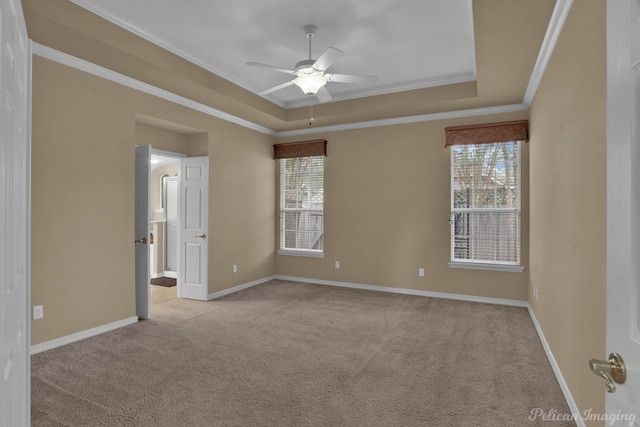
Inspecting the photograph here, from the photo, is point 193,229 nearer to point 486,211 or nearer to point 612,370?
point 486,211

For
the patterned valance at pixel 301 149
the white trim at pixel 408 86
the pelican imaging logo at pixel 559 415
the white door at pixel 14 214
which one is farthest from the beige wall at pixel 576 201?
the patterned valance at pixel 301 149

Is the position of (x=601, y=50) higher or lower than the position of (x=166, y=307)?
higher

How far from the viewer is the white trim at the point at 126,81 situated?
3195 mm

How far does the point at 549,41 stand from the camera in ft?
9.66

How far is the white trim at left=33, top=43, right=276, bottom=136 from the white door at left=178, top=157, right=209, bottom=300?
0.72 meters

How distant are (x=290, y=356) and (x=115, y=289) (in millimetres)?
2107

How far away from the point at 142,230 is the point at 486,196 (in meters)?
4.51

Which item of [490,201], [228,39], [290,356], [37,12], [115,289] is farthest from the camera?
[490,201]

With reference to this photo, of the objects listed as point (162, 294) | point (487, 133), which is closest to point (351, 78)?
point (487, 133)

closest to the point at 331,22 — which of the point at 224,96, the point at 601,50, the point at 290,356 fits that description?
the point at 224,96

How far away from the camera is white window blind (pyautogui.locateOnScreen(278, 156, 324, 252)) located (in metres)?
6.21

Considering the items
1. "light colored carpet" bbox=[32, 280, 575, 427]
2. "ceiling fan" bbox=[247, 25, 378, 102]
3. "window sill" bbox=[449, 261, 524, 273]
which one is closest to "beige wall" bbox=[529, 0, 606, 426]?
"light colored carpet" bbox=[32, 280, 575, 427]

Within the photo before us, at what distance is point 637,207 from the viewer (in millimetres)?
746

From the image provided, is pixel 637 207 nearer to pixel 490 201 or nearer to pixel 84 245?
pixel 84 245
